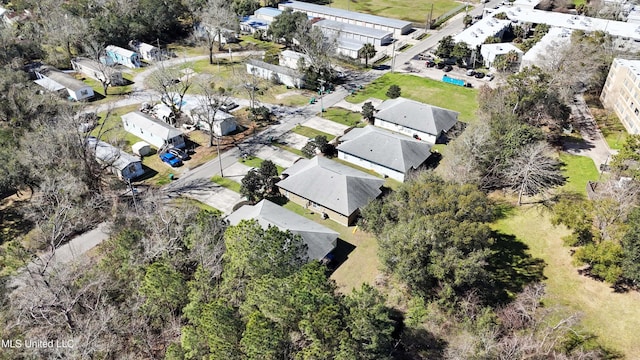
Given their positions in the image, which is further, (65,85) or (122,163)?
(65,85)

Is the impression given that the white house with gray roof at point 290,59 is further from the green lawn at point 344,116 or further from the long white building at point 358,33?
the green lawn at point 344,116

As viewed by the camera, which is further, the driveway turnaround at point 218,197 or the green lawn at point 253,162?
the green lawn at point 253,162

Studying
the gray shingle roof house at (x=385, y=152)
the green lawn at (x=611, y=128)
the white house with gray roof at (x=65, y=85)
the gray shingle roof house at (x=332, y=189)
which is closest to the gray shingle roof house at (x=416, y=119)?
the gray shingle roof house at (x=385, y=152)

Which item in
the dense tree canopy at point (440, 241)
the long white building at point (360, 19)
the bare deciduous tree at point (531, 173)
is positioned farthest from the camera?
the long white building at point (360, 19)

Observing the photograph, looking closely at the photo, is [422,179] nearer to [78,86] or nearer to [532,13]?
[78,86]

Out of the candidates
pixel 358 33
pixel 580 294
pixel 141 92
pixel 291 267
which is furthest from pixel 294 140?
pixel 358 33

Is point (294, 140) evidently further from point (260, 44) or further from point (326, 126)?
point (260, 44)

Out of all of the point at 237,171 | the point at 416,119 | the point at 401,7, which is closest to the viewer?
the point at 237,171
